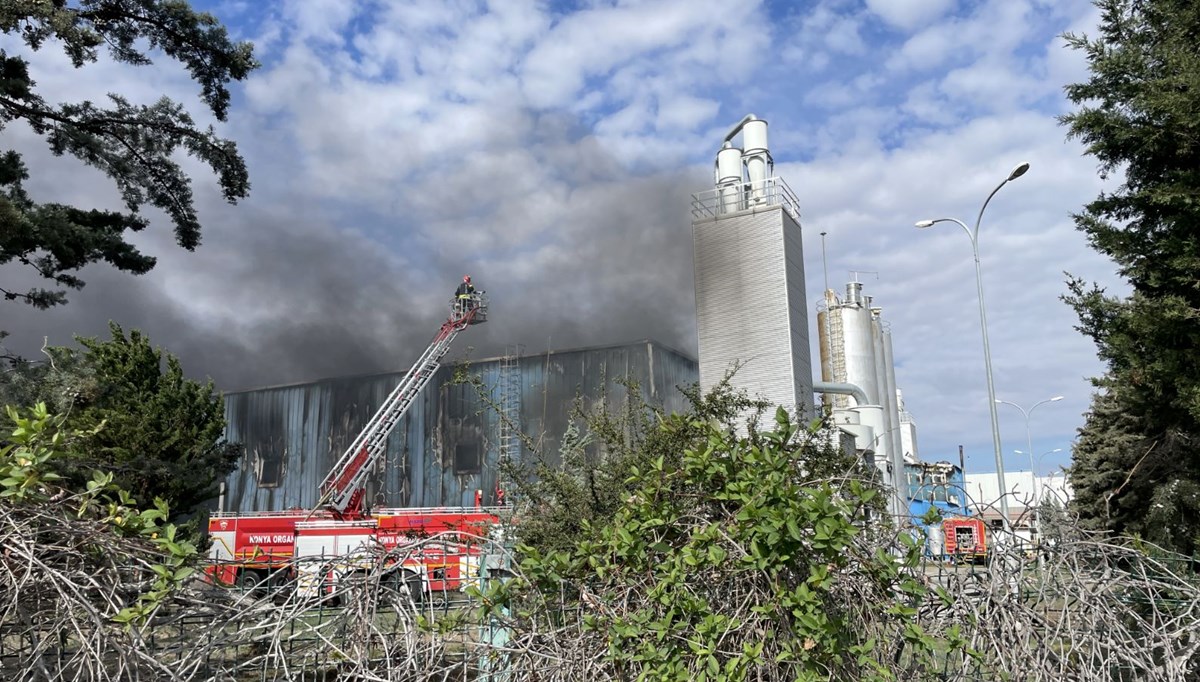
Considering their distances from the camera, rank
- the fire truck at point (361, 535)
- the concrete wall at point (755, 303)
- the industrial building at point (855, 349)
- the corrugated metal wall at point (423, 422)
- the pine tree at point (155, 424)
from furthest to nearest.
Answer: the industrial building at point (855, 349), the corrugated metal wall at point (423, 422), the concrete wall at point (755, 303), the pine tree at point (155, 424), the fire truck at point (361, 535)

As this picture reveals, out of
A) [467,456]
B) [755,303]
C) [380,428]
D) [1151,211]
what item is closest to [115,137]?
[1151,211]

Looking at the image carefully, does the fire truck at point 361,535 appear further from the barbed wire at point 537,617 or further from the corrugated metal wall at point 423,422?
the corrugated metal wall at point 423,422

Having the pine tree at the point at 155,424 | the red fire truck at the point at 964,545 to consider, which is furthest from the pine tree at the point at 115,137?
the red fire truck at the point at 964,545

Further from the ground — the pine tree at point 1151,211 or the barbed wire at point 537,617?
the pine tree at point 1151,211

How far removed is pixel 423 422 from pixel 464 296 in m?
7.42

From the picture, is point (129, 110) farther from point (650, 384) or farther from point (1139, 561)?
point (650, 384)

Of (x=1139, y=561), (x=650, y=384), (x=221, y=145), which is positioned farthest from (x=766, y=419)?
(x=1139, y=561)

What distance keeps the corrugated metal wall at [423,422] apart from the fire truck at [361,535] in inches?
135

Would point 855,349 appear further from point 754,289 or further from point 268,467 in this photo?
point 268,467

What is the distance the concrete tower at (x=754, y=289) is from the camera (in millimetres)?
25547

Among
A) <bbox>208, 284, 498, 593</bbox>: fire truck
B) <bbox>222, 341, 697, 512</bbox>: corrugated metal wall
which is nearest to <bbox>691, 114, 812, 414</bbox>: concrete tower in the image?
<bbox>222, 341, 697, 512</bbox>: corrugated metal wall

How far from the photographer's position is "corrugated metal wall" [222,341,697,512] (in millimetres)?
36406

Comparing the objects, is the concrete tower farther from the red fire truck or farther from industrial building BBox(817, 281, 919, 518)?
the red fire truck

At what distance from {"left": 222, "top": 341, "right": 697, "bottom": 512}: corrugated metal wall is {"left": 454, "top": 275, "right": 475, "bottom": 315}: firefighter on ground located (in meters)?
3.34
